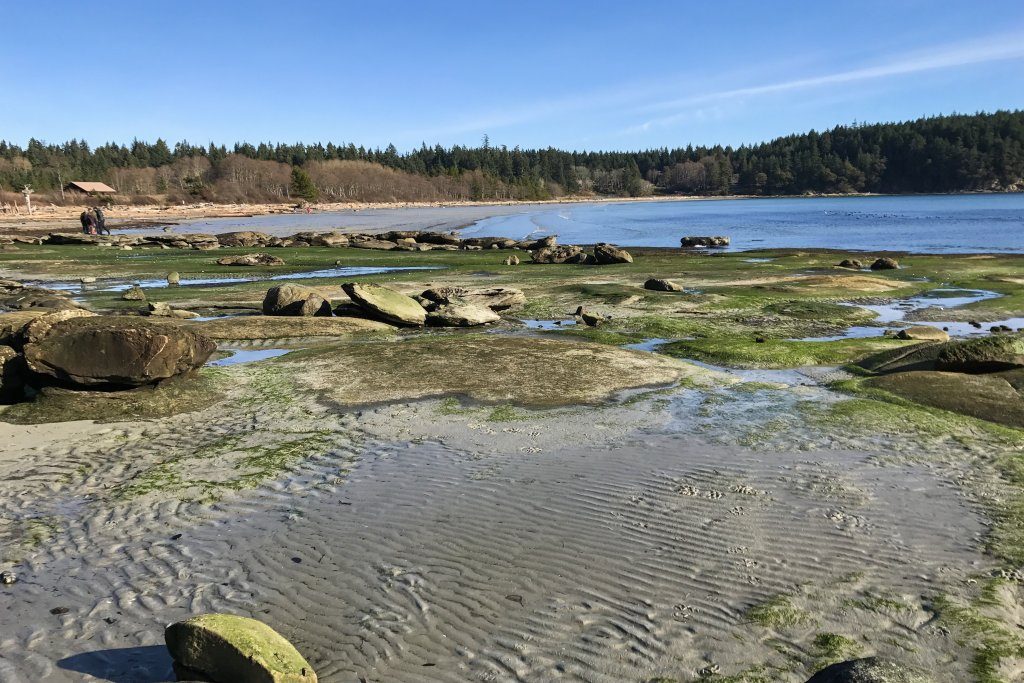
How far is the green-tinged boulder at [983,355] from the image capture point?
45.6 feet

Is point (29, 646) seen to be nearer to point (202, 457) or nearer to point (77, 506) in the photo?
point (77, 506)

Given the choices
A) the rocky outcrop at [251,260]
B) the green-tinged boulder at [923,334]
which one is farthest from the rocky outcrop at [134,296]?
the green-tinged boulder at [923,334]

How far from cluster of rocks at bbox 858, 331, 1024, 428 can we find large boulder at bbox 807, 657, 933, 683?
879 cm

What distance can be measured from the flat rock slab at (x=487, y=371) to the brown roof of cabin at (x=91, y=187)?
148057 mm

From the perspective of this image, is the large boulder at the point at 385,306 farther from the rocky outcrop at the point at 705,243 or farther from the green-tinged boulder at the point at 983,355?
the rocky outcrop at the point at 705,243

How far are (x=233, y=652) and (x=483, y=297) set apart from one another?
2061cm

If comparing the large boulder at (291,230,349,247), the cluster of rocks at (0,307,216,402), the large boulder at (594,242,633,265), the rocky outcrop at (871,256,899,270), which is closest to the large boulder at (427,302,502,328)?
the cluster of rocks at (0,307,216,402)

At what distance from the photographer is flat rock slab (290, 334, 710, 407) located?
1421 centimetres

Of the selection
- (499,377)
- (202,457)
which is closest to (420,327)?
(499,377)

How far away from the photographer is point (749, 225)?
90625 mm

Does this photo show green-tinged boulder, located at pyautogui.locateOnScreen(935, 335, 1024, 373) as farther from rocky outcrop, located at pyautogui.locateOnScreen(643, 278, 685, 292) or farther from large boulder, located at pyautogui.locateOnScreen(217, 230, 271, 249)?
large boulder, located at pyautogui.locateOnScreen(217, 230, 271, 249)

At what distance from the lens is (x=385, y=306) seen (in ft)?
72.5

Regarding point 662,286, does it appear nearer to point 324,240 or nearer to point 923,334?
point 923,334

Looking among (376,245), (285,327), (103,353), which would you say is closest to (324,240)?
(376,245)
